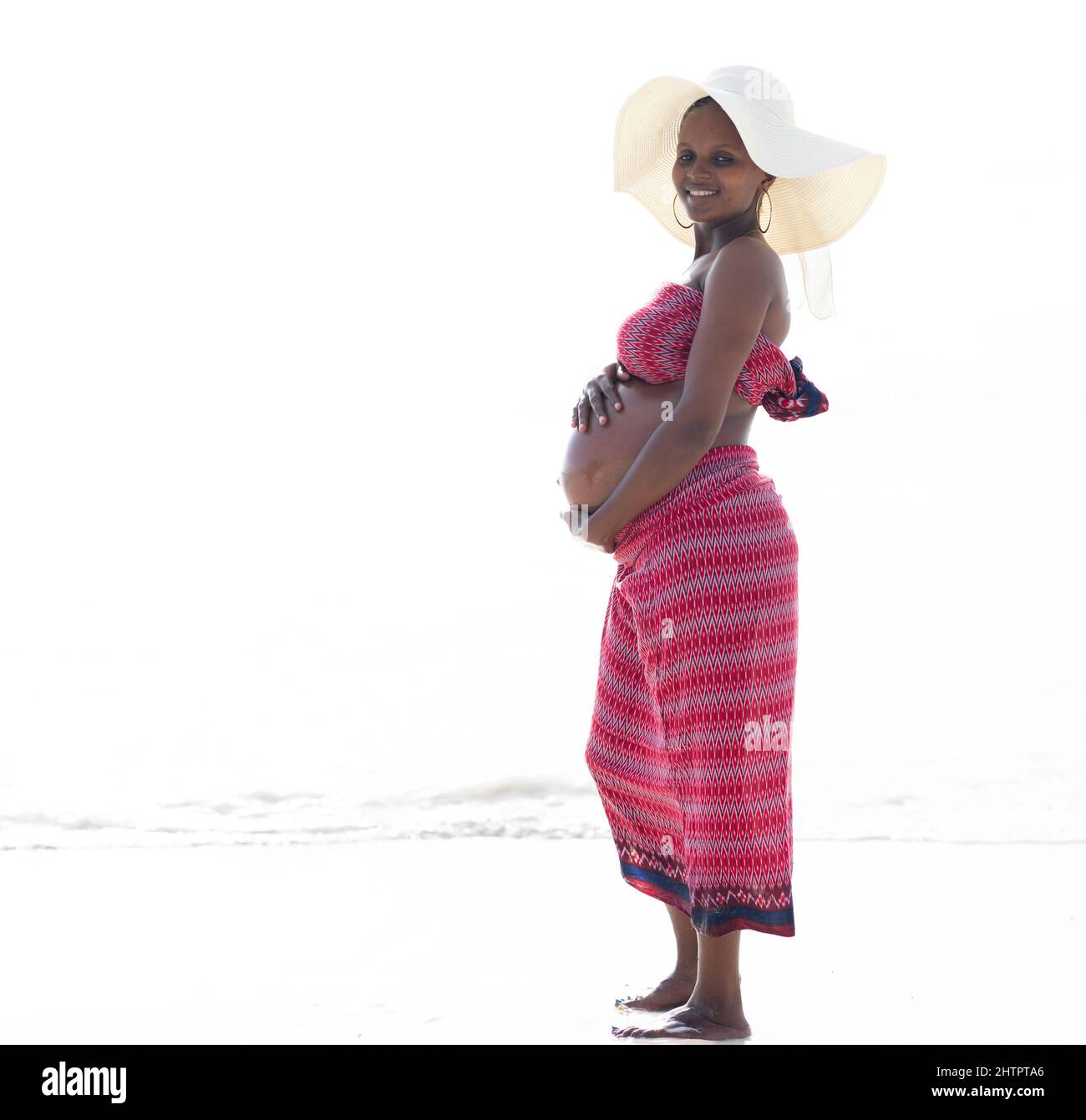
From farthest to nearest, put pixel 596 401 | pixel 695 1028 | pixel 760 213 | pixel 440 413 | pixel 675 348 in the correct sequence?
pixel 440 413
pixel 760 213
pixel 596 401
pixel 675 348
pixel 695 1028

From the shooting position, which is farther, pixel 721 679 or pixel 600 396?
pixel 600 396

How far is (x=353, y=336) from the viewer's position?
23.2 metres

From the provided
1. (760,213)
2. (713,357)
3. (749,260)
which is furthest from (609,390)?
(760,213)

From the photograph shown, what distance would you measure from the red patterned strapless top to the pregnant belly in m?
0.04

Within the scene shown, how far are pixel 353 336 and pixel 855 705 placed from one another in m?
16.9

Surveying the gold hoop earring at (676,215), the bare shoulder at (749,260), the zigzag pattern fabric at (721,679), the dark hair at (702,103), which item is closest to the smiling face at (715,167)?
the dark hair at (702,103)

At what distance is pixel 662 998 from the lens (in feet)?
9.32

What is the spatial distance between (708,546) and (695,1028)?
3.27 ft

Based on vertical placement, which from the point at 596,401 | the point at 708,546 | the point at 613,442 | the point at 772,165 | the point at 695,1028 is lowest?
the point at 695,1028

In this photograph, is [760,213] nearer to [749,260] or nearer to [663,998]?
[749,260]

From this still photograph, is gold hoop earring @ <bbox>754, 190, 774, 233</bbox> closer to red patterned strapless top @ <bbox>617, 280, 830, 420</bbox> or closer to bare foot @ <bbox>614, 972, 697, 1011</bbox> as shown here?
red patterned strapless top @ <bbox>617, 280, 830, 420</bbox>

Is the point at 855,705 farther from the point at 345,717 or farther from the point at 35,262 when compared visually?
the point at 35,262

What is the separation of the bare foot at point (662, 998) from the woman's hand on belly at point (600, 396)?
50.0 inches

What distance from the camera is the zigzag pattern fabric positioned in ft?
8.63
